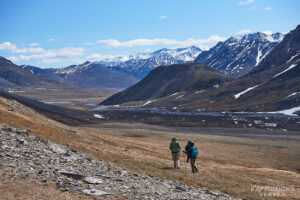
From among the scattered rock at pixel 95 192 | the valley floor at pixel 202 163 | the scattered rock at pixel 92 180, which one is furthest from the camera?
the valley floor at pixel 202 163

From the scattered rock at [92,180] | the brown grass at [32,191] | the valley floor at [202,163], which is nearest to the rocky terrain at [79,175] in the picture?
the scattered rock at [92,180]

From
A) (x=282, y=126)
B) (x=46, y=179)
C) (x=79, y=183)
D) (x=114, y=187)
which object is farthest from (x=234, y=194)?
(x=282, y=126)

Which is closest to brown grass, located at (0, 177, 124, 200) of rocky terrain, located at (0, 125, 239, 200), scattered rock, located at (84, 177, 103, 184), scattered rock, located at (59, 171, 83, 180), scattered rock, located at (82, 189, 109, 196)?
scattered rock, located at (82, 189, 109, 196)

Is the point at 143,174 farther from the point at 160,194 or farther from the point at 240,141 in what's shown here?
the point at 240,141

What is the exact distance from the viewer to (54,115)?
158750 millimetres

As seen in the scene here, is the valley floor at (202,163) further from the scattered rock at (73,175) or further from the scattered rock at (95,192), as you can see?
the scattered rock at (95,192)

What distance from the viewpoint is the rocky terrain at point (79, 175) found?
60.8 feet

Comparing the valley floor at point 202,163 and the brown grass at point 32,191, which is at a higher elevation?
the brown grass at point 32,191

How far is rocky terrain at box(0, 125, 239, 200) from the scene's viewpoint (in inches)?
730

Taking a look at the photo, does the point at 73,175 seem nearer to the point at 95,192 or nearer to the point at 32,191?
the point at 95,192

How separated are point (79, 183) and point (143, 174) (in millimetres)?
6623

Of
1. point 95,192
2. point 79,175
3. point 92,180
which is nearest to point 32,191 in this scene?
point 95,192

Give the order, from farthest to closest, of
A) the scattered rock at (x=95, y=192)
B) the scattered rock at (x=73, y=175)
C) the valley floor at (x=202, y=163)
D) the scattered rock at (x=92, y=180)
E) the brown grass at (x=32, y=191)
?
the valley floor at (x=202, y=163) → the scattered rock at (x=73, y=175) → the scattered rock at (x=92, y=180) → the scattered rock at (x=95, y=192) → the brown grass at (x=32, y=191)

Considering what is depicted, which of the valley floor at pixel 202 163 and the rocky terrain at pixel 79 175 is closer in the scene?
the rocky terrain at pixel 79 175
